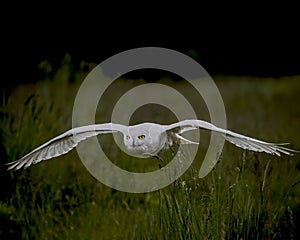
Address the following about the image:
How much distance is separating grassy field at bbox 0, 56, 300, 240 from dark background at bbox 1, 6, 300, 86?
0.38 feet

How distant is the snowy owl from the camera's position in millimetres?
1724

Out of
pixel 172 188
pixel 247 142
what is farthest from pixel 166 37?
pixel 247 142

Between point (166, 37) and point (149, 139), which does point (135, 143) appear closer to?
point (149, 139)

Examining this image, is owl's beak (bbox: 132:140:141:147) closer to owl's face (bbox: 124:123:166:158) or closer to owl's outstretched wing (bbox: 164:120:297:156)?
owl's face (bbox: 124:123:166:158)

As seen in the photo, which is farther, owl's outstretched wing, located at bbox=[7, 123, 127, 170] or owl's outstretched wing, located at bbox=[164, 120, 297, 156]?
owl's outstretched wing, located at bbox=[7, 123, 127, 170]

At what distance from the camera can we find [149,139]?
1732 millimetres

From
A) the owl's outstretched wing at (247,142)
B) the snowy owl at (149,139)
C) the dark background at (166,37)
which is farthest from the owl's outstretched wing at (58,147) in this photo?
the dark background at (166,37)

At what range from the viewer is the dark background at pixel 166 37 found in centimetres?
294

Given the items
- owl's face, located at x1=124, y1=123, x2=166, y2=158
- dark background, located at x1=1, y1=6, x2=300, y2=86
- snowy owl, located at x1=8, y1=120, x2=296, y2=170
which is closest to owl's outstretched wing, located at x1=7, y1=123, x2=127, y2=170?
snowy owl, located at x1=8, y1=120, x2=296, y2=170

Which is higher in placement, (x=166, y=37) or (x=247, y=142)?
(x=166, y=37)

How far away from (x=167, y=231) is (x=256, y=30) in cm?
148

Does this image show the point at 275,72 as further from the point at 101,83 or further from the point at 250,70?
the point at 101,83

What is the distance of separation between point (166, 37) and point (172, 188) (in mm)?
1423

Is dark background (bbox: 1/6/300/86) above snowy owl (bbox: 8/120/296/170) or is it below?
above
